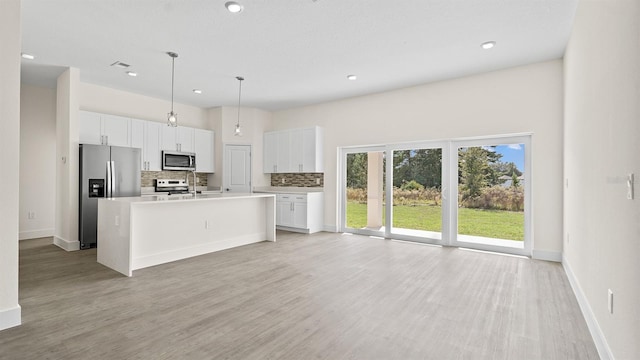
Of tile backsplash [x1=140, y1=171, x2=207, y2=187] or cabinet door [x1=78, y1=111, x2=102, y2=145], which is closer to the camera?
cabinet door [x1=78, y1=111, x2=102, y2=145]

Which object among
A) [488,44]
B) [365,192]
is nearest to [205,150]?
[365,192]

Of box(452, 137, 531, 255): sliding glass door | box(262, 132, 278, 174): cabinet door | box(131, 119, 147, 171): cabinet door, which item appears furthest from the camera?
box(262, 132, 278, 174): cabinet door

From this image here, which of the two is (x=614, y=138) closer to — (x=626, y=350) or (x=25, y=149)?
(x=626, y=350)

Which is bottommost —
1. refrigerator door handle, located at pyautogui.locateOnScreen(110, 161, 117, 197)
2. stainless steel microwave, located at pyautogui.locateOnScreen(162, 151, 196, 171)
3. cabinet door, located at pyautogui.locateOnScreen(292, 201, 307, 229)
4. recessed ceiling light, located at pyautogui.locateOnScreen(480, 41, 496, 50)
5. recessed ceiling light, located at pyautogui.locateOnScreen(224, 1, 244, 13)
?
cabinet door, located at pyautogui.locateOnScreen(292, 201, 307, 229)

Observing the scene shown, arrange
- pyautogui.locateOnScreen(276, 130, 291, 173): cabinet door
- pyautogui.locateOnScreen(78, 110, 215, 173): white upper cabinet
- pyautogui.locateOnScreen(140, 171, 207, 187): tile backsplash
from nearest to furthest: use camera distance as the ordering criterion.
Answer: pyautogui.locateOnScreen(78, 110, 215, 173): white upper cabinet < pyautogui.locateOnScreen(140, 171, 207, 187): tile backsplash < pyautogui.locateOnScreen(276, 130, 291, 173): cabinet door

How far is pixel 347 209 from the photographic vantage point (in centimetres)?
692

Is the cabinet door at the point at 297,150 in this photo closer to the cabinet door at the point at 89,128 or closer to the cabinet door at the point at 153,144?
the cabinet door at the point at 153,144

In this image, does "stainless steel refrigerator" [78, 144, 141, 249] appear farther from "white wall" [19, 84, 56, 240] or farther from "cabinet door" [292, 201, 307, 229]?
"cabinet door" [292, 201, 307, 229]

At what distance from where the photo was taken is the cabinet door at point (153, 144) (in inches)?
252

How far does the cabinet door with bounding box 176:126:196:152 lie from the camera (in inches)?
273

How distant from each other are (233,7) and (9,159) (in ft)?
7.66

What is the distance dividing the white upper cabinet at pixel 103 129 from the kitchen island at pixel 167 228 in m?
2.00

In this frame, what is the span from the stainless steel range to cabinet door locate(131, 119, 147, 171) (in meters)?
0.51

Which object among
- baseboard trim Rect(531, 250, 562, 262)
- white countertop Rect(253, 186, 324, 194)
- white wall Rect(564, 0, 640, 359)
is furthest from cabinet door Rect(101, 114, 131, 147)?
baseboard trim Rect(531, 250, 562, 262)
